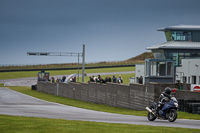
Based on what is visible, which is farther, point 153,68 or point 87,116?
point 153,68

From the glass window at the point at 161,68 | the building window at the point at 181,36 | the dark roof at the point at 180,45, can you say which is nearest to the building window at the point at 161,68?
the glass window at the point at 161,68

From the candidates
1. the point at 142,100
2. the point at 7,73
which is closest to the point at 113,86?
the point at 142,100

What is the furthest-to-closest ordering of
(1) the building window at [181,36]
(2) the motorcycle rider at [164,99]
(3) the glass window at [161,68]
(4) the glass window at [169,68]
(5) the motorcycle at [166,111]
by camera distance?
(1) the building window at [181,36]
(3) the glass window at [161,68]
(4) the glass window at [169,68]
(2) the motorcycle rider at [164,99]
(5) the motorcycle at [166,111]

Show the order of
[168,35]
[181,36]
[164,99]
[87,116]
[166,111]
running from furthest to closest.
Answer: [168,35], [181,36], [87,116], [164,99], [166,111]

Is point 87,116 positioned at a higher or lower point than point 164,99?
lower

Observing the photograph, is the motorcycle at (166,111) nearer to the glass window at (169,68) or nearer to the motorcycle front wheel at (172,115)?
the motorcycle front wheel at (172,115)

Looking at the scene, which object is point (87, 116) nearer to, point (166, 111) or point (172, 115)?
point (166, 111)

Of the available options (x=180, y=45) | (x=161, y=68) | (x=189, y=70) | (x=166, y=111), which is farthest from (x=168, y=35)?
(x=166, y=111)

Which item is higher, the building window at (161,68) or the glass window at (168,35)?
the glass window at (168,35)

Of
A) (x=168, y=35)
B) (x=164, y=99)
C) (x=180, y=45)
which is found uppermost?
(x=168, y=35)

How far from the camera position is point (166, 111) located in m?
18.9

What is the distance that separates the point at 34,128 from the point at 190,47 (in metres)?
59.7

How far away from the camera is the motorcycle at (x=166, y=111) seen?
18.5m

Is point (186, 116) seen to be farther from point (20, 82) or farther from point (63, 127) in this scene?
point (20, 82)
